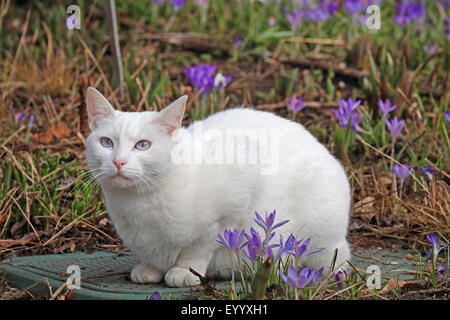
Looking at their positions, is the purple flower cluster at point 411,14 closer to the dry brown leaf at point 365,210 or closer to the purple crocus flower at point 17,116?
the dry brown leaf at point 365,210

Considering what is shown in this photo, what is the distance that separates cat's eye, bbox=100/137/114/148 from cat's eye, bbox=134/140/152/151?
Answer: 0.36 ft

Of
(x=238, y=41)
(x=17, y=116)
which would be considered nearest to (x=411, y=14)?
(x=238, y=41)

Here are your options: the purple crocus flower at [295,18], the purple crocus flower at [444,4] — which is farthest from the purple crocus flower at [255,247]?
the purple crocus flower at [444,4]

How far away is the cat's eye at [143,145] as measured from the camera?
8.88 ft

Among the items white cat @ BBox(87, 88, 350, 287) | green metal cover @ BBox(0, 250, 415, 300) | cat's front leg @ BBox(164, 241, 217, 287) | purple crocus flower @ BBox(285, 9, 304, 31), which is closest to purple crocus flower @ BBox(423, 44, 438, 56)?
purple crocus flower @ BBox(285, 9, 304, 31)

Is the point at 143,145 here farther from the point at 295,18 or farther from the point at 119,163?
the point at 295,18

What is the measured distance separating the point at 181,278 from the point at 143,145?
60 centimetres

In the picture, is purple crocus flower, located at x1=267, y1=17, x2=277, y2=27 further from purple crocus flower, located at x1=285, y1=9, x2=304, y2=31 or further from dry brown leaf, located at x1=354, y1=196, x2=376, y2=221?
dry brown leaf, located at x1=354, y1=196, x2=376, y2=221

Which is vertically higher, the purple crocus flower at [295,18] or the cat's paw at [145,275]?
the purple crocus flower at [295,18]

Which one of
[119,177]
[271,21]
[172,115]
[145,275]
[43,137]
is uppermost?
[271,21]

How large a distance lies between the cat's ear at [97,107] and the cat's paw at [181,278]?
0.72 m

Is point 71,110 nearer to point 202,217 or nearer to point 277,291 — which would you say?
point 202,217

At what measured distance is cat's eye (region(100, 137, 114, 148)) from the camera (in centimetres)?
273

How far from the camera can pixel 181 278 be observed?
285cm
